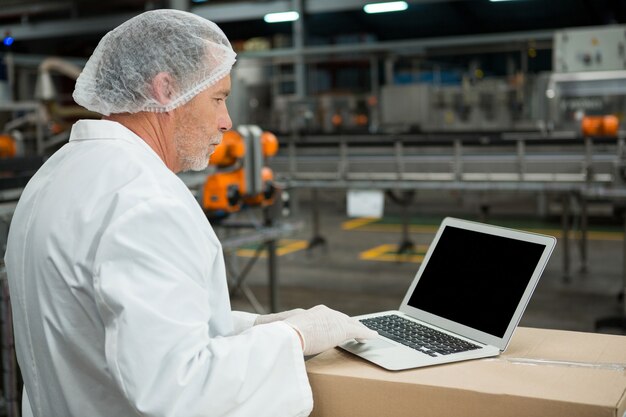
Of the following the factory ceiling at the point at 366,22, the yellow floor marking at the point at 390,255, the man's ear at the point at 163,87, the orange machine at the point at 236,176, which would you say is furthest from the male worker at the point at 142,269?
the factory ceiling at the point at 366,22

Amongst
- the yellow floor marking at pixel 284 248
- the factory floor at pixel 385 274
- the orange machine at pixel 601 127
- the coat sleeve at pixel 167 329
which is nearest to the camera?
the coat sleeve at pixel 167 329

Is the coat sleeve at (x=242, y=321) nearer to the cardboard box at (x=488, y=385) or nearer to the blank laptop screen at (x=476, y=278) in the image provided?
the cardboard box at (x=488, y=385)

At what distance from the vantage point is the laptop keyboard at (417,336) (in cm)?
149

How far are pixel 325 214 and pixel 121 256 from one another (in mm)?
10396

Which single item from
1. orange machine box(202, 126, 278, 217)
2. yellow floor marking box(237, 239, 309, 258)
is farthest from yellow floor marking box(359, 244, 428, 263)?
orange machine box(202, 126, 278, 217)

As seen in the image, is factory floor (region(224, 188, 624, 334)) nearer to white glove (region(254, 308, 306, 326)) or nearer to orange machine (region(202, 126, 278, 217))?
orange machine (region(202, 126, 278, 217))

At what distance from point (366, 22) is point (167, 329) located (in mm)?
19020

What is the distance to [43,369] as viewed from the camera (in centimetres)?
135

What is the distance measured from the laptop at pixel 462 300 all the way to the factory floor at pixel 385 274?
3231 millimetres

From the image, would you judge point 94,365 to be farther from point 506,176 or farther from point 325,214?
point 325,214

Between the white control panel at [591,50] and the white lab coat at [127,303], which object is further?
the white control panel at [591,50]

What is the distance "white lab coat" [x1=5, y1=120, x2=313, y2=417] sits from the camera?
3.79ft

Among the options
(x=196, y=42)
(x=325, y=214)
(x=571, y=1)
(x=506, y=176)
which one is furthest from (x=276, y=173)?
(x=571, y=1)

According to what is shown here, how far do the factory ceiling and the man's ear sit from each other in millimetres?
14940
